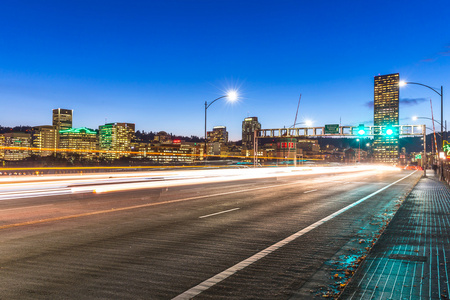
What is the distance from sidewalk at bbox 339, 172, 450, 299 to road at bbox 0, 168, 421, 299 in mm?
681

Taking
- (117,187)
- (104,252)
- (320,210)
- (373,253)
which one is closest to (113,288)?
(104,252)

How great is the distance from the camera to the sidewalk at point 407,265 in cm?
486

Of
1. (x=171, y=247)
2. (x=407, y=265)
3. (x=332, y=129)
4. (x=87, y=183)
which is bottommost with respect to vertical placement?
(x=171, y=247)

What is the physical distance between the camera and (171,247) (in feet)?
25.5

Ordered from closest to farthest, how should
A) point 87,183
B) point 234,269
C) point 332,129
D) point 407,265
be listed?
point 407,265 < point 234,269 < point 87,183 < point 332,129

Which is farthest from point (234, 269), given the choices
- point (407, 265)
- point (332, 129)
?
point (332, 129)

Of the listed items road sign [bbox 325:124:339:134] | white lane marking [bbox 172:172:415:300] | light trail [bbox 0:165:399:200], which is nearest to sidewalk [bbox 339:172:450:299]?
white lane marking [bbox 172:172:415:300]

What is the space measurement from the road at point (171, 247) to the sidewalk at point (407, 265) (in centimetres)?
68

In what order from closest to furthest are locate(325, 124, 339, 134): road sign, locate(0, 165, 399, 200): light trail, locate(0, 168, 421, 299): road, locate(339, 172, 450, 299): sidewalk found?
locate(339, 172, 450, 299): sidewalk
locate(0, 168, 421, 299): road
locate(0, 165, 399, 200): light trail
locate(325, 124, 339, 134): road sign

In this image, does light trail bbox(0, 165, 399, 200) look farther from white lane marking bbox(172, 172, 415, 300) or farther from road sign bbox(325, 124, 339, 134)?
road sign bbox(325, 124, 339, 134)

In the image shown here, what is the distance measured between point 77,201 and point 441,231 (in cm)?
1355

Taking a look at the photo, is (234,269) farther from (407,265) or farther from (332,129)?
(332,129)

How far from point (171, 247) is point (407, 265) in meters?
4.59

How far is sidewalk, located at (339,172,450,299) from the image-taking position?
4.86m
